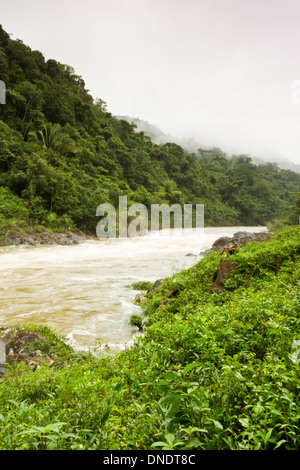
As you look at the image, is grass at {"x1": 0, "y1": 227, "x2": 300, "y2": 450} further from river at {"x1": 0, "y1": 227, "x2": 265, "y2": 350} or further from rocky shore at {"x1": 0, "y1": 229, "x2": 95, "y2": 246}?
rocky shore at {"x1": 0, "y1": 229, "x2": 95, "y2": 246}

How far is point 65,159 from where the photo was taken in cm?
2434

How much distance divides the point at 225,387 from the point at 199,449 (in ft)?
1.60

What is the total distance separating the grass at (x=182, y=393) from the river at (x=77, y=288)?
120 centimetres

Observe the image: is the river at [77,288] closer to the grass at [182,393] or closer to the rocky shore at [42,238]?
the rocky shore at [42,238]

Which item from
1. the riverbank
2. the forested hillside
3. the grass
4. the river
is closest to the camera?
the grass

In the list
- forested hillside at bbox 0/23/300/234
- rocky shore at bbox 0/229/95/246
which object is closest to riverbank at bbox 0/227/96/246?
rocky shore at bbox 0/229/95/246

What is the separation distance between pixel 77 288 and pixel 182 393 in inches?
277

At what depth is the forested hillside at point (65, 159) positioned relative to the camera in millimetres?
17766

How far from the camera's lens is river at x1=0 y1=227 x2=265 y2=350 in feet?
18.1

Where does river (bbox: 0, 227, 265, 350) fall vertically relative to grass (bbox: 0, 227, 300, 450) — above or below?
below

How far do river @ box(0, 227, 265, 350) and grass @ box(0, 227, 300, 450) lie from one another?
120 centimetres

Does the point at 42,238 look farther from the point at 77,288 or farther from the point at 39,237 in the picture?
the point at 77,288

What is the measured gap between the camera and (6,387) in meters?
2.64

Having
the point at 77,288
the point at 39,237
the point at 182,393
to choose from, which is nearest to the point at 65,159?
the point at 39,237
